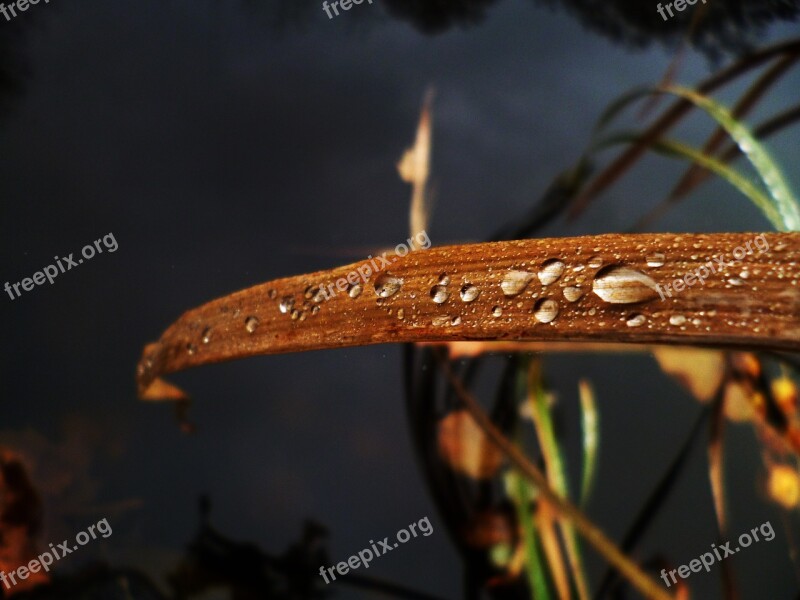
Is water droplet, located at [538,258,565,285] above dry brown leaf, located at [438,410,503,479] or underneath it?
underneath

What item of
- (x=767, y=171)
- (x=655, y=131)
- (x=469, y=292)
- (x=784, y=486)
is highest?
(x=655, y=131)

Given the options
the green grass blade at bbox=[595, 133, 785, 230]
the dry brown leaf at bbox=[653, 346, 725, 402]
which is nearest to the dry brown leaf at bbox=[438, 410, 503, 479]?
the dry brown leaf at bbox=[653, 346, 725, 402]

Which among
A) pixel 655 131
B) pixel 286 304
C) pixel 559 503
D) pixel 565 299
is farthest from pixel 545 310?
pixel 655 131

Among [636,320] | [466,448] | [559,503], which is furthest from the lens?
[466,448]

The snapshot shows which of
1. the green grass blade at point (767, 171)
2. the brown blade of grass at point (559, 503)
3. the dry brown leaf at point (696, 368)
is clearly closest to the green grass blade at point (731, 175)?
the green grass blade at point (767, 171)

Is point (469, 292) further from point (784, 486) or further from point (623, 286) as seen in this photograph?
point (784, 486)

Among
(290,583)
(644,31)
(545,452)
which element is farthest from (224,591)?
(644,31)

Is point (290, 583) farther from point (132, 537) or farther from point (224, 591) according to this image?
point (132, 537)

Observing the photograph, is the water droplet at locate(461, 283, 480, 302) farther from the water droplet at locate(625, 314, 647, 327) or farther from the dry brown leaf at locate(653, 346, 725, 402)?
the dry brown leaf at locate(653, 346, 725, 402)

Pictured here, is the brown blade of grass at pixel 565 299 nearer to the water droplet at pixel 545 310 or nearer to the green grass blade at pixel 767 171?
the water droplet at pixel 545 310
